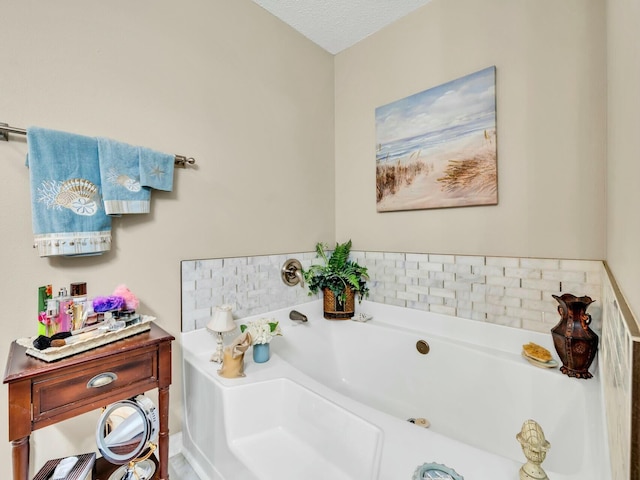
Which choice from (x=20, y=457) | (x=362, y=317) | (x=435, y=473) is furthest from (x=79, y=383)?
(x=362, y=317)

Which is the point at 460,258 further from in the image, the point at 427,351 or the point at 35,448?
the point at 35,448

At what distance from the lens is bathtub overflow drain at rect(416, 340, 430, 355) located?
1670 mm

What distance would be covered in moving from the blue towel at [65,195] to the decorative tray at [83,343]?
339mm

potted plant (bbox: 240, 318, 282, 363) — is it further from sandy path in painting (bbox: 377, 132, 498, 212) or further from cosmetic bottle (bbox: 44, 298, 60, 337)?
sandy path in painting (bbox: 377, 132, 498, 212)

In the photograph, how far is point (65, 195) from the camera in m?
1.09

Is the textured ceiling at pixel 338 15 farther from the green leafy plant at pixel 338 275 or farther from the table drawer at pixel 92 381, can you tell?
the table drawer at pixel 92 381

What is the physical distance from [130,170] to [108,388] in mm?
863

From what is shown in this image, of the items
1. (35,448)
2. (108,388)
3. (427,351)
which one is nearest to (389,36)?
(427,351)

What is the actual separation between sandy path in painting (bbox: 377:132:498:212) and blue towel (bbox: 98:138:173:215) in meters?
1.38

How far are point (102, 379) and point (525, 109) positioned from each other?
2143 mm

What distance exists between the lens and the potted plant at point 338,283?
2045mm

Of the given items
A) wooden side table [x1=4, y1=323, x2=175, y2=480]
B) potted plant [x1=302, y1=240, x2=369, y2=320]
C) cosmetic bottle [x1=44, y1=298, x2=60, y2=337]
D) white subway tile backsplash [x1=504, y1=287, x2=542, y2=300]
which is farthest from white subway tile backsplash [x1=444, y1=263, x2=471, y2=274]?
cosmetic bottle [x1=44, y1=298, x2=60, y2=337]

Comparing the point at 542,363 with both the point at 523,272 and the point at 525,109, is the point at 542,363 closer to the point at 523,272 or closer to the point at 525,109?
the point at 523,272

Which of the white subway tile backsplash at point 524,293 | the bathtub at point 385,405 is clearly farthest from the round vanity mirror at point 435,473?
the white subway tile backsplash at point 524,293
